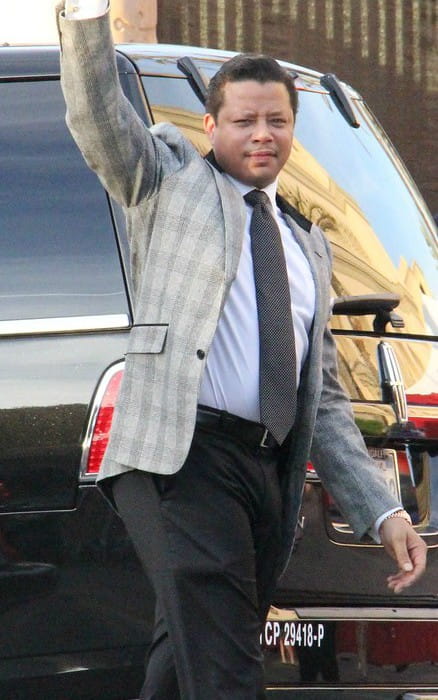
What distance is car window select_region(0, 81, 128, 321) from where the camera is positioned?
3.64 m

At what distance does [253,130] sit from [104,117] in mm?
378

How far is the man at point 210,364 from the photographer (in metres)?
2.97

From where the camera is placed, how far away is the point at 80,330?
141 inches

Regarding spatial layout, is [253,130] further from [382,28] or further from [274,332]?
[382,28]

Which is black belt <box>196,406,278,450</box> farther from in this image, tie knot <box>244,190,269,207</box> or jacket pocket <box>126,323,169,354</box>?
tie knot <box>244,190,269,207</box>

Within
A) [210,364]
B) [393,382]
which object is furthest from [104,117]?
[393,382]

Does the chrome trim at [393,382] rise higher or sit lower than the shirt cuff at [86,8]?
lower

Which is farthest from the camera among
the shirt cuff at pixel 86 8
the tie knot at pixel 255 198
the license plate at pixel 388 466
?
the license plate at pixel 388 466

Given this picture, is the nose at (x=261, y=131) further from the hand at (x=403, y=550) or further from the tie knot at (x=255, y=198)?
the hand at (x=403, y=550)

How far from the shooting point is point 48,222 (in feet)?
12.3

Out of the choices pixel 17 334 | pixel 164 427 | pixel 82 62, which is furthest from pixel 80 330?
pixel 82 62

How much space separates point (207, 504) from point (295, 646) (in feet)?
2.56

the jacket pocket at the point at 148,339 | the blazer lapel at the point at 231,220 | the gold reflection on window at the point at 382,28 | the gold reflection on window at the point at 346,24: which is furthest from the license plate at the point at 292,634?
the gold reflection on window at the point at 382,28

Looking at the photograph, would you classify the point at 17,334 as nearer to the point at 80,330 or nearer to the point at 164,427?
the point at 80,330
